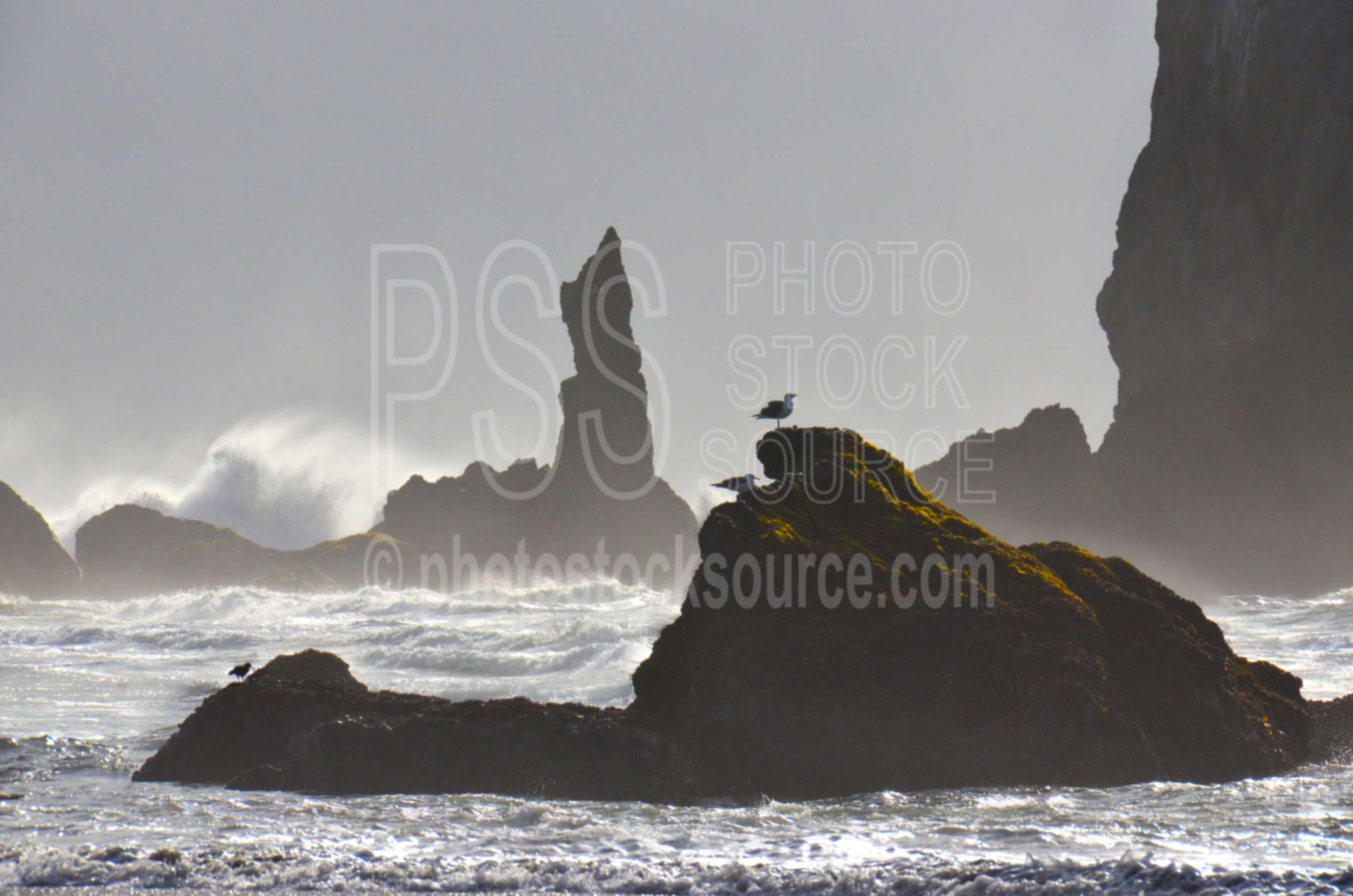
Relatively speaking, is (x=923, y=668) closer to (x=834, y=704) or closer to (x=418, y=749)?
(x=834, y=704)

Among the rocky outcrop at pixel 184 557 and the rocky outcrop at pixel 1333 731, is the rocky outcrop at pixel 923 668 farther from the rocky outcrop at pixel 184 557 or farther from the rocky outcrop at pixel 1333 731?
the rocky outcrop at pixel 184 557

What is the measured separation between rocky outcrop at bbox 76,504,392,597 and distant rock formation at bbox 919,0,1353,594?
6200cm

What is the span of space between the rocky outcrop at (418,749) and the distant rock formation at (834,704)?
0.08ft

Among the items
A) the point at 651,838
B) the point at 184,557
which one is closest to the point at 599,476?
the point at 184,557

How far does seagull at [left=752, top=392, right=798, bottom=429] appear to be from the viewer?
526 inches

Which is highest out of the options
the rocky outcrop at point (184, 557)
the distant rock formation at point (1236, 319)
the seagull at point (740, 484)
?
the distant rock formation at point (1236, 319)

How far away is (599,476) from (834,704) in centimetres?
9917

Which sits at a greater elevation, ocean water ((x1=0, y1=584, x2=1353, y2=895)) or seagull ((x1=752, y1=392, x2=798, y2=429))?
seagull ((x1=752, y1=392, x2=798, y2=429))

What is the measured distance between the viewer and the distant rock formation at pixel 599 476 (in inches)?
4077

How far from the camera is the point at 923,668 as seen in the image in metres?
11.3

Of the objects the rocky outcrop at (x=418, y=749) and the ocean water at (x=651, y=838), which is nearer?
the ocean water at (x=651, y=838)

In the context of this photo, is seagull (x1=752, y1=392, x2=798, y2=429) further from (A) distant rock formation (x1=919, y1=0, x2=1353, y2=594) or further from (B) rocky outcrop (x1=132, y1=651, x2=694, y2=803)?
(A) distant rock formation (x1=919, y1=0, x2=1353, y2=594)

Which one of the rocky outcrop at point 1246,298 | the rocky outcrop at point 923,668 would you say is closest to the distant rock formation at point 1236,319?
the rocky outcrop at point 1246,298

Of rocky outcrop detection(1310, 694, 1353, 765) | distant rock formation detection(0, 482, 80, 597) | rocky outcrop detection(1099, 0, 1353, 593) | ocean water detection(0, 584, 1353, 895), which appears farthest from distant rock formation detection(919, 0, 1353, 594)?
distant rock formation detection(0, 482, 80, 597)
